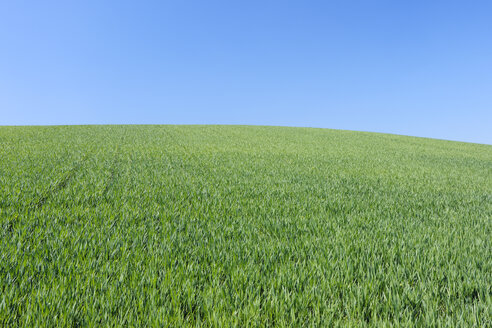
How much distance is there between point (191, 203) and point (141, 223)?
110cm

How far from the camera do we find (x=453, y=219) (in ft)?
13.1

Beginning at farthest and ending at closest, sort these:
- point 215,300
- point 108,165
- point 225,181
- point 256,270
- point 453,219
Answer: point 108,165 < point 225,181 < point 453,219 < point 256,270 < point 215,300

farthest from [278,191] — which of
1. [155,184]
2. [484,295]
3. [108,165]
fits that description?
[108,165]

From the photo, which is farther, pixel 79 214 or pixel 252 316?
pixel 79 214

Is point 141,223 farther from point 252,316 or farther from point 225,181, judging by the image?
point 225,181

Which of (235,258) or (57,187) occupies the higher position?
(57,187)

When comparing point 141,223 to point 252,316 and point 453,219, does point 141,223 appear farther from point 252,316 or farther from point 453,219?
point 453,219

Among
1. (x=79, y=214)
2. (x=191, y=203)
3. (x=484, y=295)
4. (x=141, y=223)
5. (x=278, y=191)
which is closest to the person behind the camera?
→ (x=484, y=295)

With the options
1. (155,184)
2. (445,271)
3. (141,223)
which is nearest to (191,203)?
(141,223)

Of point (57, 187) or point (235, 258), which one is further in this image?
point (57, 187)

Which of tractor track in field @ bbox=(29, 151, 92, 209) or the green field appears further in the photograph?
tractor track in field @ bbox=(29, 151, 92, 209)

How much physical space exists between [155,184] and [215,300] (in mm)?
3980

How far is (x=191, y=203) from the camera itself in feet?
14.2

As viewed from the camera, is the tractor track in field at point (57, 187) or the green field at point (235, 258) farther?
the tractor track in field at point (57, 187)
